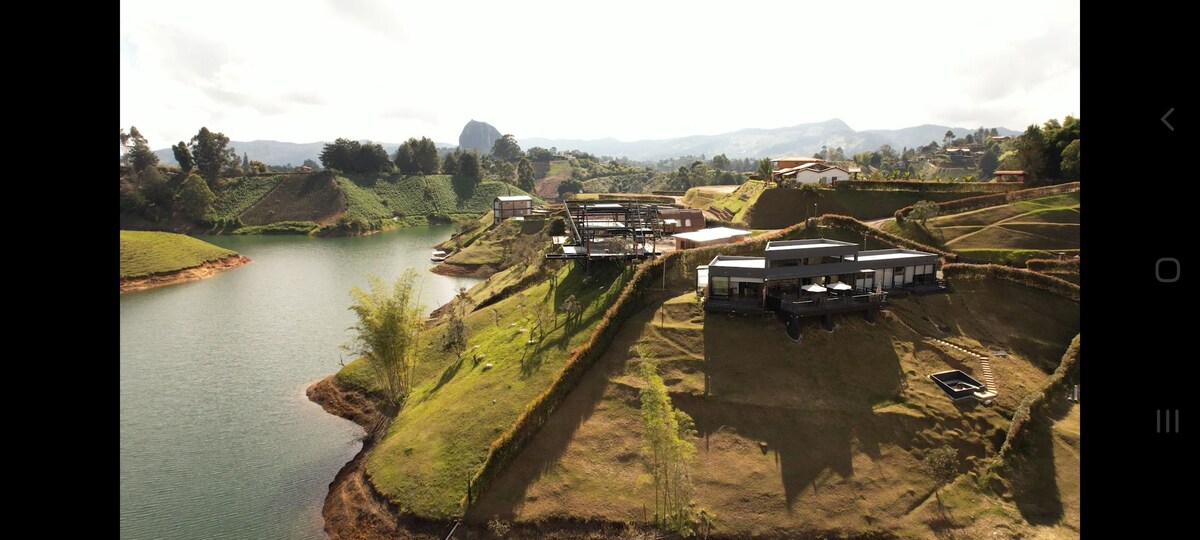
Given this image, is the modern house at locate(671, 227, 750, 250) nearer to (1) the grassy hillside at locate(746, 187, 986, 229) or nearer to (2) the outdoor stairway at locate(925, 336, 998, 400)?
(1) the grassy hillside at locate(746, 187, 986, 229)

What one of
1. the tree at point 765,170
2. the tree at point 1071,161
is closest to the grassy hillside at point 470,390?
the tree at point 765,170

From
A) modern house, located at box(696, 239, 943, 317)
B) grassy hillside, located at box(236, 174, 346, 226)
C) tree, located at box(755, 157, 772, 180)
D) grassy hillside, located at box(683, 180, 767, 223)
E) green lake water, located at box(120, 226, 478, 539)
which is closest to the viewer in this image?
green lake water, located at box(120, 226, 478, 539)

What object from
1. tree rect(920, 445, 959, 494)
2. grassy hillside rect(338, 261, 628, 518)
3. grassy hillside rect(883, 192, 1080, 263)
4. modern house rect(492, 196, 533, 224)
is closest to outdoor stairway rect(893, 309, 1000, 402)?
tree rect(920, 445, 959, 494)

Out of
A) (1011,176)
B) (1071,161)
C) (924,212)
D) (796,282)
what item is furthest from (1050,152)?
(796,282)

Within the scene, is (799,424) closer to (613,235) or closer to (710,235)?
(710,235)

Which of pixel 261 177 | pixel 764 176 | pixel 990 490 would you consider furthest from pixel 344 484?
pixel 261 177

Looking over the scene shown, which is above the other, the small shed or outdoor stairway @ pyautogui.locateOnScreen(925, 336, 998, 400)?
the small shed
